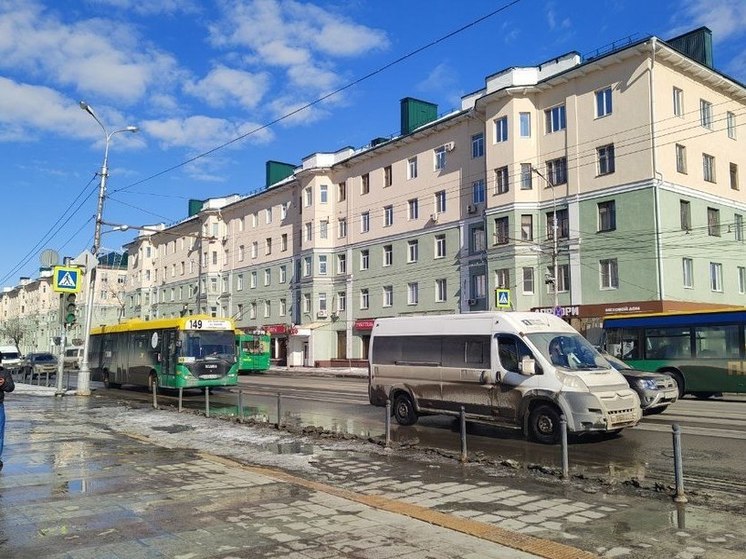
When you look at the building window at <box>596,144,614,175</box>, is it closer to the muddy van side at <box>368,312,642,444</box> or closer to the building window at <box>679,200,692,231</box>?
the building window at <box>679,200,692,231</box>

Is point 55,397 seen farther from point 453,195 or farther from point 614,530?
point 453,195

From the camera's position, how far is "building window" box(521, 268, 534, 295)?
36.2 meters

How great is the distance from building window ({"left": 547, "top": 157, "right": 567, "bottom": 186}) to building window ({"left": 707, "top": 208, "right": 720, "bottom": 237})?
8022 millimetres

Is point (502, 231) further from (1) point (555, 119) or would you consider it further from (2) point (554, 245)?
→ (1) point (555, 119)

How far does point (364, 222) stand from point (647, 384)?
121ft

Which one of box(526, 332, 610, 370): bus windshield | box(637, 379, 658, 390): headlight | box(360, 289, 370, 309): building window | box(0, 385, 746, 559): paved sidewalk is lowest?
box(0, 385, 746, 559): paved sidewalk

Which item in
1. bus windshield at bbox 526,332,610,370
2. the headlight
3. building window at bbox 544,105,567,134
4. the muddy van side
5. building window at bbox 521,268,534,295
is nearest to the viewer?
the muddy van side

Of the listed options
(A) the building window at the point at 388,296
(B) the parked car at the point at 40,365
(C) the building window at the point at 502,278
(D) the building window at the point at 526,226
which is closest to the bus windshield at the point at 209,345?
(C) the building window at the point at 502,278

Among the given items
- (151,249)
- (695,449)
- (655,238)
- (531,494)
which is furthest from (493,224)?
(151,249)

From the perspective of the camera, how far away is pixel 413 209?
4572 centimetres

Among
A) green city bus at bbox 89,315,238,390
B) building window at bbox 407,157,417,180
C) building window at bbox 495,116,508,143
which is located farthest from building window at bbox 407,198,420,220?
green city bus at bbox 89,315,238,390

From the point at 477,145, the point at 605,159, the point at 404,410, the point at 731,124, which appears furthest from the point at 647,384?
the point at 731,124

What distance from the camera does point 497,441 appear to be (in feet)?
39.2

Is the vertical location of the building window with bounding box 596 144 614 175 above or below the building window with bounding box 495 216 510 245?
above
